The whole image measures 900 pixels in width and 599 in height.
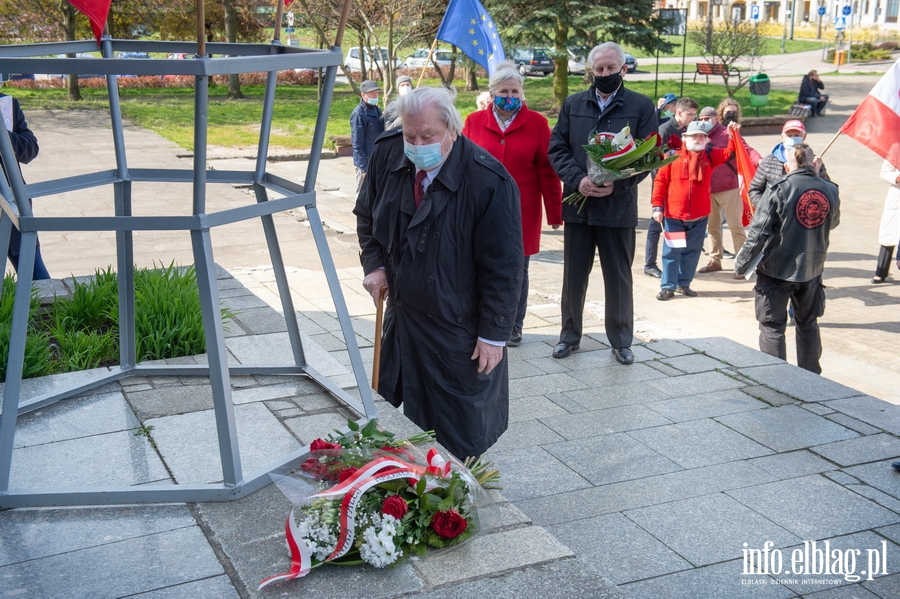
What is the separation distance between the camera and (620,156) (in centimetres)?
577

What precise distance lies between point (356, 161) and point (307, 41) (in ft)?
109

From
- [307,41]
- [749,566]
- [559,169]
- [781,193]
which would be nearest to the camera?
[749,566]

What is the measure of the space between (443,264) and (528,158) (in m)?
2.96

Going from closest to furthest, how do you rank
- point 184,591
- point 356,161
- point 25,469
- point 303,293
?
point 184,591 < point 25,469 < point 303,293 < point 356,161

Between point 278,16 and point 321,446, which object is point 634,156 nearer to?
point 278,16

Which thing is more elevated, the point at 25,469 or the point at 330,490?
the point at 330,490

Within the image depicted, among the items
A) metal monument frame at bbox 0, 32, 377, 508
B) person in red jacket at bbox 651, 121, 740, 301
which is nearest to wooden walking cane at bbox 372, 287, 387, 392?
metal monument frame at bbox 0, 32, 377, 508

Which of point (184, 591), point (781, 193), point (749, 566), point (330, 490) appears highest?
point (781, 193)

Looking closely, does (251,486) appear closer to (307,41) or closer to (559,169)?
(559,169)

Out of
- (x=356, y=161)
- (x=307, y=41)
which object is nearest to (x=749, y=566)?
(x=356, y=161)

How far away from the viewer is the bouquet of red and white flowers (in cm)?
576

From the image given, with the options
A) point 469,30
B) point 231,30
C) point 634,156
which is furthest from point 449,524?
point 231,30

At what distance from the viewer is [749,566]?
147 inches

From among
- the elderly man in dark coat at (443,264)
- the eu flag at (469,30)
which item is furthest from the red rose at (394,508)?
the eu flag at (469,30)
